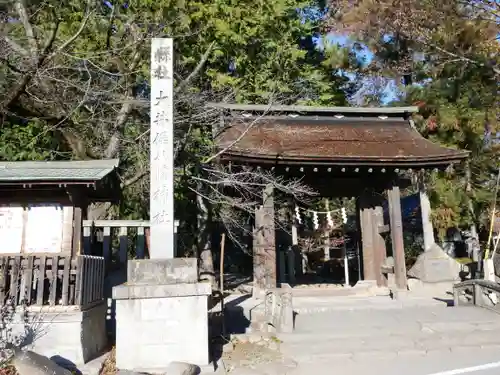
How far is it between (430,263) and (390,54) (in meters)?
10.1

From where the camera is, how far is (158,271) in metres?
6.74

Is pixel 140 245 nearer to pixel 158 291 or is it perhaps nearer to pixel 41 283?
pixel 41 283

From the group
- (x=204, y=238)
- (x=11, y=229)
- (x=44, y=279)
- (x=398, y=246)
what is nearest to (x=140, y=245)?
(x=204, y=238)

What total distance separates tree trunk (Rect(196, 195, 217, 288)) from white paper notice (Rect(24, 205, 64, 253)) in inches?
215

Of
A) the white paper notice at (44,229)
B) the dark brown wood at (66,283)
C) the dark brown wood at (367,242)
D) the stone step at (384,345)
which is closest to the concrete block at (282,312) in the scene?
the stone step at (384,345)

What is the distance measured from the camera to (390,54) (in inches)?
730

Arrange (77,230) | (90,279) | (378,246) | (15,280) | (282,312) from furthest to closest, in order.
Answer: (378,246), (282,312), (77,230), (90,279), (15,280)

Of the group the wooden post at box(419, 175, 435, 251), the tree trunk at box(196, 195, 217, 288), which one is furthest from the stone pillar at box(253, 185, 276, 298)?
the wooden post at box(419, 175, 435, 251)

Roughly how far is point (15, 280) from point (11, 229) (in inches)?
49.9

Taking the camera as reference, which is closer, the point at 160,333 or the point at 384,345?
the point at 160,333

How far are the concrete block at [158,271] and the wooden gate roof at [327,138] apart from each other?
4234 mm

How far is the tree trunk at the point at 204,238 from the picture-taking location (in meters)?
12.8

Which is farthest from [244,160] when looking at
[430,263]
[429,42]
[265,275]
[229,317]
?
[429,42]

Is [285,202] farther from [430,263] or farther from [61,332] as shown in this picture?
[61,332]
